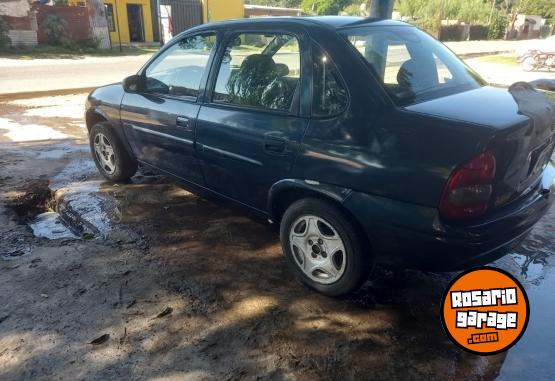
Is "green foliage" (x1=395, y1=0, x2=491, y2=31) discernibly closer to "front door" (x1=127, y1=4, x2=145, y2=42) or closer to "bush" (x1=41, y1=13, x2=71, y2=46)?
"front door" (x1=127, y1=4, x2=145, y2=42)

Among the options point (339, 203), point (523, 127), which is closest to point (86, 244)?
point (339, 203)

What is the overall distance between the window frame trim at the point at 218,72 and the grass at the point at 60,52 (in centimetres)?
1868

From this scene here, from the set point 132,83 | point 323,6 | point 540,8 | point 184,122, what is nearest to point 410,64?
point 184,122

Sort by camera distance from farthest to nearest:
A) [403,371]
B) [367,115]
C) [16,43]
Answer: [16,43]
[367,115]
[403,371]

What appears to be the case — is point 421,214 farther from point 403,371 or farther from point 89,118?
point 89,118

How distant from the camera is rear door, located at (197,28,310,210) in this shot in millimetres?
2939

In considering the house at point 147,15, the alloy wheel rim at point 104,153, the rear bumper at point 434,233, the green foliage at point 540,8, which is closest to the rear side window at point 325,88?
the rear bumper at point 434,233

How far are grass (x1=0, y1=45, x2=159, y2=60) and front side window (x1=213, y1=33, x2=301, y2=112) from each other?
18802 mm

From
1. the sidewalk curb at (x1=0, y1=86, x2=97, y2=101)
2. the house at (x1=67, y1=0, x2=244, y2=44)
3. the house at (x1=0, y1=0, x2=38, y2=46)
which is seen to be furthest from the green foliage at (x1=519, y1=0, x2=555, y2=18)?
the sidewalk curb at (x1=0, y1=86, x2=97, y2=101)

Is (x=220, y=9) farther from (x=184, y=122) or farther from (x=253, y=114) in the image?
(x=253, y=114)

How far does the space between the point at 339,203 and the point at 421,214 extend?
52 centimetres

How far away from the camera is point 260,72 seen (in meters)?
3.28

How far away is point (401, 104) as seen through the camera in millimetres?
2584

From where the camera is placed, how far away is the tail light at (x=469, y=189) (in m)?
2.27
